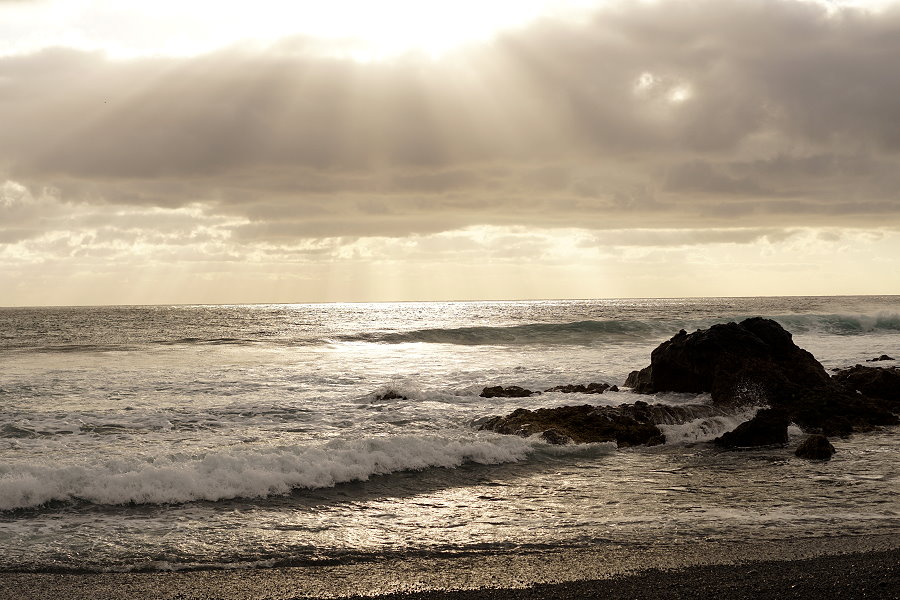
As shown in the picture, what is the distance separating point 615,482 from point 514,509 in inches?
96.9

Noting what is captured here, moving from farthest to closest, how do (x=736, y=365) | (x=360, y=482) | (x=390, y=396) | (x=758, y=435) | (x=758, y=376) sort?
(x=390, y=396) → (x=736, y=365) → (x=758, y=376) → (x=758, y=435) → (x=360, y=482)

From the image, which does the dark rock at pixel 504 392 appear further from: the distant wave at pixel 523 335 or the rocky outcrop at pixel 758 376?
the distant wave at pixel 523 335

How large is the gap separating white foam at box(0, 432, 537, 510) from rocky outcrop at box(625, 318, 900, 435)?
7792mm

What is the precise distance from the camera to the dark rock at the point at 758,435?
50.2ft

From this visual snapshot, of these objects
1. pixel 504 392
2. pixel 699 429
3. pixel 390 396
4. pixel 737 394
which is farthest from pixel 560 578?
pixel 504 392

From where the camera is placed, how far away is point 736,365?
66.1 ft

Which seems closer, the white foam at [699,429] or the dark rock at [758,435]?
the dark rock at [758,435]

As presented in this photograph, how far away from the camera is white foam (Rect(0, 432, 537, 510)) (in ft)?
36.5

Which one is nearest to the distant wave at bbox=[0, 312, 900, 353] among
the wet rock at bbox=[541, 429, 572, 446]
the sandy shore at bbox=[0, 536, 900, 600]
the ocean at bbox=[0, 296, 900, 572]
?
the ocean at bbox=[0, 296, 900, 572]

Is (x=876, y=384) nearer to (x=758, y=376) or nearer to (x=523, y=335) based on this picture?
(x=758, y=376)

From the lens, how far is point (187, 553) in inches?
340

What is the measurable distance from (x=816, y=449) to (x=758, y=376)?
20.2ft

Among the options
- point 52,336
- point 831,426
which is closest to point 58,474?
point 831,426

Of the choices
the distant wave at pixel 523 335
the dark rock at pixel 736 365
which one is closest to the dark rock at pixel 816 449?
the dark rock at pixel 736 365
